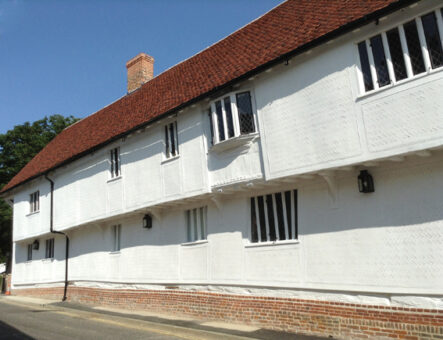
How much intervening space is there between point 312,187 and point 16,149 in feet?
108

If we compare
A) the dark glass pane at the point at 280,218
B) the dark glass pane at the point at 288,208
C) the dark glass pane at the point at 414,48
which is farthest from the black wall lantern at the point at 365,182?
the dark glass pane at the point at 280,218

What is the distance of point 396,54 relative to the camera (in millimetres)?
7848

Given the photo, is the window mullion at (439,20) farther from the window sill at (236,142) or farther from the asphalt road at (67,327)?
the asphalt road at (67,327)

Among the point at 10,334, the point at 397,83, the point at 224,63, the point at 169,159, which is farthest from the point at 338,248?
the point at 10,334

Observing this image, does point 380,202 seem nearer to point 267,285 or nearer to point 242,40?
point 267,285

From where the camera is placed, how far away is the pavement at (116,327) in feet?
30.6

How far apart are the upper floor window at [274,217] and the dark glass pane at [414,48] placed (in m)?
4.05

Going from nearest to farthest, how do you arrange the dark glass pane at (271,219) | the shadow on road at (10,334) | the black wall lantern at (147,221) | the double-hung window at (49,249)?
the shadow on road at (10,334) → the dark glass pane at (271,219) → the black wall lantern at (147,221) → the double-hung window at (49,249)

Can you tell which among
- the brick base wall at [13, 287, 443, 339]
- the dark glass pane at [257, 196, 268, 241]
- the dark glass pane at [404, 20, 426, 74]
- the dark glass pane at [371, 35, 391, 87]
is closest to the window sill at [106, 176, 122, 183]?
the brick base wall at [13, 287, 443, 339]

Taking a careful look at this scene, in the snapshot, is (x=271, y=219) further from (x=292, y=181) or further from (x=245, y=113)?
(x=245, y=113)

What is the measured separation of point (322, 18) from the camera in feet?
32.6

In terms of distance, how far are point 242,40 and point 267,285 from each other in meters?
8.63

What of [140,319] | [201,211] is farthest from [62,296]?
[201,211]

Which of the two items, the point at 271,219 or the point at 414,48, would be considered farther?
the point at 271,219
